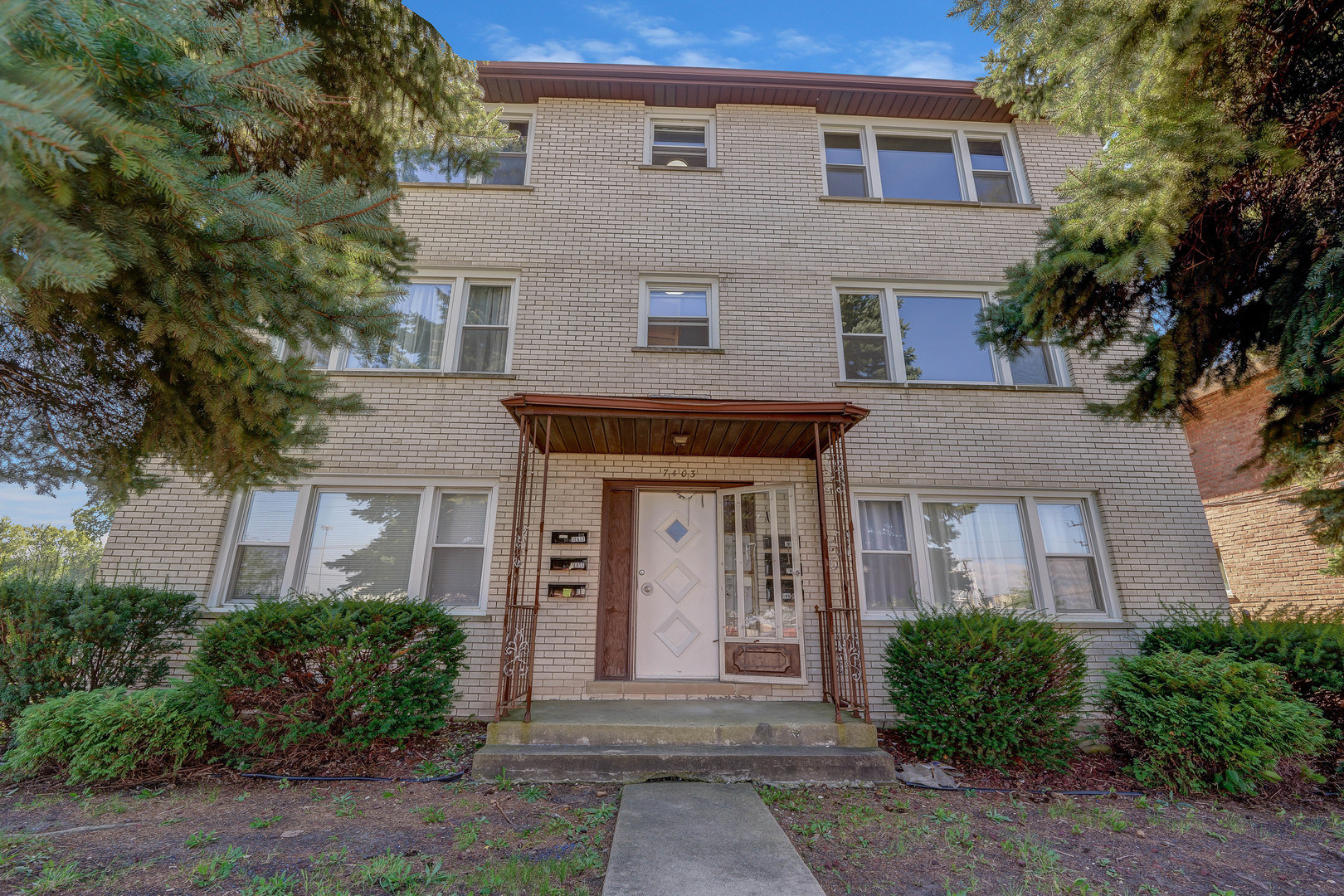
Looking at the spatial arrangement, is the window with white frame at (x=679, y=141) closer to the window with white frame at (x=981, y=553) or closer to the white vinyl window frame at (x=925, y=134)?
the white vinyl window frame at (x=925, y=134)

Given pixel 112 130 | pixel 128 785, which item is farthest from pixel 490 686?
pixel 112 130

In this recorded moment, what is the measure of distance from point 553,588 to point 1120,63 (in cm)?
644

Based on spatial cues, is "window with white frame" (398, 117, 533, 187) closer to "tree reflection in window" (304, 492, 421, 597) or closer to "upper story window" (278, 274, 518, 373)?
"upper story window" (278, 274, 518, 373)

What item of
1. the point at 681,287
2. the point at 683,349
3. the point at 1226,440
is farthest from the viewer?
the point at 1226,440

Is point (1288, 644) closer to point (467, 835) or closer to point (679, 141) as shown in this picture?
point (467, 835)

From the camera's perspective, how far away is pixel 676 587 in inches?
274

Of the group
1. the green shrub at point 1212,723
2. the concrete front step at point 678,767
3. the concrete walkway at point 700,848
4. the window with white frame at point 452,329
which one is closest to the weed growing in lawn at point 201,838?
the concrete front step at point 678,767

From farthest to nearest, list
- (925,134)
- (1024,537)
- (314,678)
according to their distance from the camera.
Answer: (925,134), (1024,537), (314,678)

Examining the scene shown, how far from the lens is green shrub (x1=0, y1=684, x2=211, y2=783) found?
14.6 ft

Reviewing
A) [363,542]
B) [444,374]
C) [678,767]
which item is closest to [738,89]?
[444,374]

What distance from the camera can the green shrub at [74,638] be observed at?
507 cm

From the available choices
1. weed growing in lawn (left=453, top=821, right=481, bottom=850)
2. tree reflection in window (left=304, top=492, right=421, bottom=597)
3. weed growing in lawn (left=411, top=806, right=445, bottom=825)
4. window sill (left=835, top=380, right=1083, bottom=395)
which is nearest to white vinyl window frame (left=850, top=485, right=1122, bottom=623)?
window sill (left=835, top=380, right=1083, bottom=395)

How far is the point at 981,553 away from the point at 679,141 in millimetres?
7268

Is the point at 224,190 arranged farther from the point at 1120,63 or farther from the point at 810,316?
the point at 810,316
